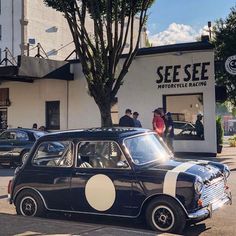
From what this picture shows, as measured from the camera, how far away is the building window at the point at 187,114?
65.7 ft

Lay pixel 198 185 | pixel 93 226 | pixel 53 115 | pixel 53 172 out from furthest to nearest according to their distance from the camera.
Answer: pixel 53 115 < pixel 53 172 < pixel 93 226 < pixel 198 185

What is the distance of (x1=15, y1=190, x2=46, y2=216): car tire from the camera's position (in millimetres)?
7975

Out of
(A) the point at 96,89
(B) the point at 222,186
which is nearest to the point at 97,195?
(B) the point at 222,186

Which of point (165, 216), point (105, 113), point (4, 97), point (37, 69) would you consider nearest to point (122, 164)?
point (165, 216)

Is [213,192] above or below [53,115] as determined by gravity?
below

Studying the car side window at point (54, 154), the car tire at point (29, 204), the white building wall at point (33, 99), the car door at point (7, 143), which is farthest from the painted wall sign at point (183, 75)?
the car tire at point (29, 204)

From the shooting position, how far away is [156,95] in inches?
834

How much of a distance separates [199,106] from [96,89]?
4937 mm

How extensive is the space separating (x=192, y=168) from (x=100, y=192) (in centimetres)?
145

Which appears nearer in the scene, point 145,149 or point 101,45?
point 145,149

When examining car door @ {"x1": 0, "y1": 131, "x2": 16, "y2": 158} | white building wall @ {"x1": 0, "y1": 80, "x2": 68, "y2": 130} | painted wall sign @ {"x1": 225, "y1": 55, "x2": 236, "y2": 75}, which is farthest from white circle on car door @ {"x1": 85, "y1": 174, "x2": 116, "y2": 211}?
white building wall @ {"x1": 0, "y1": 80, "x2": 68, "y2": 130}

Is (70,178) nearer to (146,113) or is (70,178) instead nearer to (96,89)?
(96,89)

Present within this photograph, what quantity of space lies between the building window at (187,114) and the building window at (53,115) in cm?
613

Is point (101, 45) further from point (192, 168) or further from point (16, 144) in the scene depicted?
point (192, 168)
